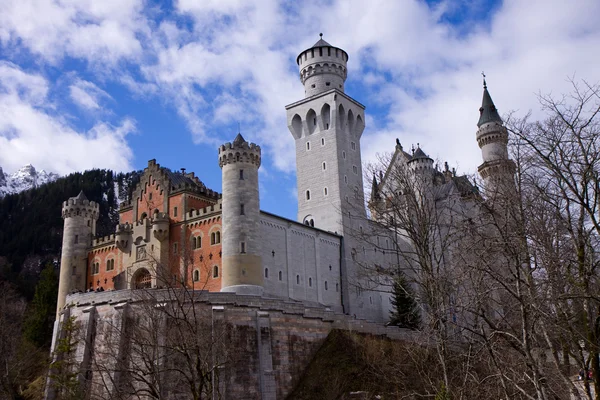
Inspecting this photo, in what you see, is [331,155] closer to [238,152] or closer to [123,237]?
[238,152]

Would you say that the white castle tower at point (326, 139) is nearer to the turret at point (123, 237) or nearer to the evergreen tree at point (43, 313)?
the turret at point (123, 237)

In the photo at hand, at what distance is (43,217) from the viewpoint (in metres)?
112

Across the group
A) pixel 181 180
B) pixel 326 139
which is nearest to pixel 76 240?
pixel 181 180

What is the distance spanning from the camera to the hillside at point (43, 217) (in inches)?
4001

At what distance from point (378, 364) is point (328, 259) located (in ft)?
63.5

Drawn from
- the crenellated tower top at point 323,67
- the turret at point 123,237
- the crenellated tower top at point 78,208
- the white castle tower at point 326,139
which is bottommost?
the turret at point 123,237

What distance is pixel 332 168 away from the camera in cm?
5600

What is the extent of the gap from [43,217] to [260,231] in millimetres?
81141

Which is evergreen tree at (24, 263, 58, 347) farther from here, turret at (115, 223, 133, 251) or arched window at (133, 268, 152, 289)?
arched window at (133, 268, 152, 289)

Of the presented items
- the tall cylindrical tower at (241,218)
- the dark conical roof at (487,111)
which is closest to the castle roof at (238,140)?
the tall cylindrical tower at (241,218)

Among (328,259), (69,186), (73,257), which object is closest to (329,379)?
(328,259)

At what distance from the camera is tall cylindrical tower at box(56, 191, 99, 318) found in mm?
52250

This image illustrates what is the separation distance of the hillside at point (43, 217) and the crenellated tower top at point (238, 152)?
53.1 meters

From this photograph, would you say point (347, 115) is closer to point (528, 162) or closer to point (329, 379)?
point (329, 379)
